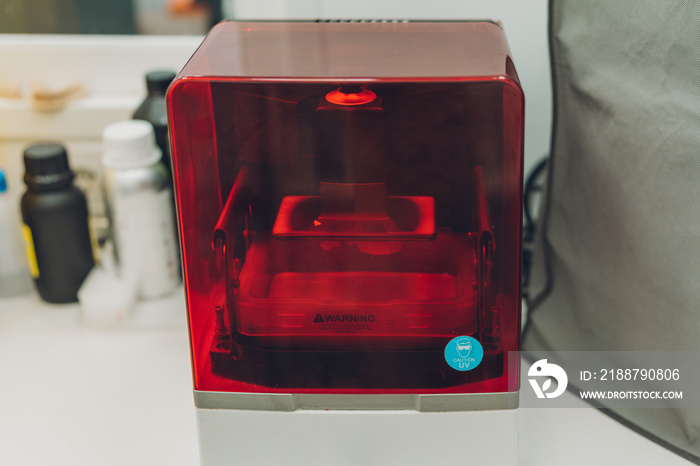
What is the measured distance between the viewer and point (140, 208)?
847mm

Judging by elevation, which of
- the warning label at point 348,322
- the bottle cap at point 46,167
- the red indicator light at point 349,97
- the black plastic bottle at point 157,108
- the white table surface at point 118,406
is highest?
the red indicator light at point 349,97

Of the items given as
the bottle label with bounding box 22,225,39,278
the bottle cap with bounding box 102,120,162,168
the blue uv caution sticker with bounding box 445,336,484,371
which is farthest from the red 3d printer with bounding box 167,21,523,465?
the bottle label with bounding box 22,225,39,278

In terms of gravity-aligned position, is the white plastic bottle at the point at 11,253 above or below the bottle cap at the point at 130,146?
below

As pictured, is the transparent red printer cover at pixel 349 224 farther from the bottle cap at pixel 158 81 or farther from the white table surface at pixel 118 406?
Result: the bottle cap at pixel 158 81

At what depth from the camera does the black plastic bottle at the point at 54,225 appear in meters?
0.82

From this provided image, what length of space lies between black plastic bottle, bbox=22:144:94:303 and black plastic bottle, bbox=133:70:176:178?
105mm

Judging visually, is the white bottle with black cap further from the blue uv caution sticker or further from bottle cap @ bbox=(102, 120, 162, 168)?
the blue uv caution sticker

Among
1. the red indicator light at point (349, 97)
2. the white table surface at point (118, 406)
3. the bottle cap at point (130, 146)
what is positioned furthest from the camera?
the bottle cap at point (130, 146)

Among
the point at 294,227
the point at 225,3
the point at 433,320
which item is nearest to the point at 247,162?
the point at 294,227

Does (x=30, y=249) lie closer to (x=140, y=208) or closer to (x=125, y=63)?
(x=140, y=208)

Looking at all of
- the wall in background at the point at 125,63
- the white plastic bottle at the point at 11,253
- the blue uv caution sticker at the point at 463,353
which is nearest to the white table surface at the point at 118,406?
the white plastic bottle at the point at 11,253

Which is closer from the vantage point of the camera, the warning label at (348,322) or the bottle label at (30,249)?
the warning label at (348,322)

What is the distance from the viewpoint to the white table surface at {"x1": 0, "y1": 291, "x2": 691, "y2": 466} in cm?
67

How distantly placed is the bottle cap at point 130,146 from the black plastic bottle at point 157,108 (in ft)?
0.12
